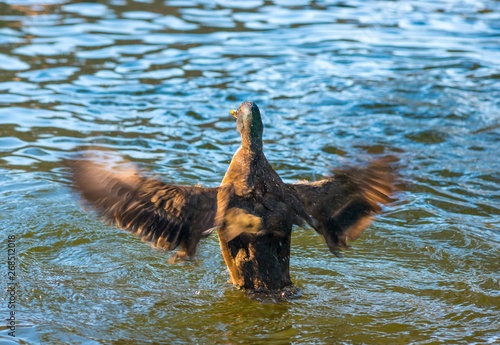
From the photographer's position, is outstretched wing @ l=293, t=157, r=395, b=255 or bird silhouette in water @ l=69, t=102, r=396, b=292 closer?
bird silhouette in water @ l=69, t=102, r=396, b=292

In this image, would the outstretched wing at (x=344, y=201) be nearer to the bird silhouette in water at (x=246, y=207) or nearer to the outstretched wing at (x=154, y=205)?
the bird silhouette in water at (x=246, y=207)

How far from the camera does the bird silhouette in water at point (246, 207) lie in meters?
6.41

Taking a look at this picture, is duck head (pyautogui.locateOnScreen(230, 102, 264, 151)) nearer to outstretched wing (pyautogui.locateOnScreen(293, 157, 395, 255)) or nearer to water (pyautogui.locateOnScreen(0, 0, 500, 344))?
outstretched wing (pyautogui.locateOnScreen(293, 157, 395, 255))

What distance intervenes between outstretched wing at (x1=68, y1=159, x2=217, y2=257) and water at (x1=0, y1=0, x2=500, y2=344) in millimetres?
672

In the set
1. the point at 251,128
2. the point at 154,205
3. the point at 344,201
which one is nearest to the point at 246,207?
the point at 154,205

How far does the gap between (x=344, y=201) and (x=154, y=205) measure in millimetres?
1637

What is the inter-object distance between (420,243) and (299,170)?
2.15m

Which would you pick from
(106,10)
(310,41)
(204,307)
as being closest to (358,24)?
(310,41)

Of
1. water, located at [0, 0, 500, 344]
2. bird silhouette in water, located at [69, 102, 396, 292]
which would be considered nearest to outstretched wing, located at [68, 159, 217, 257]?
bird silhouette in water, located at [69, 102, 396, 292]

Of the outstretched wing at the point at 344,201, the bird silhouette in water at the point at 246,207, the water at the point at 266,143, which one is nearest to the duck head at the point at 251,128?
the bird silhouette in water at the point at 246,207

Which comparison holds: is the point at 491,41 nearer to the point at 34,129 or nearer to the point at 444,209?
the point at 444,209

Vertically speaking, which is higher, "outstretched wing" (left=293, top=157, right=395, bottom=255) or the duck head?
the duck head

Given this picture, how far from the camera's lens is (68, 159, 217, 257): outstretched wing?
6379mm

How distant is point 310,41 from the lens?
14906 mm
